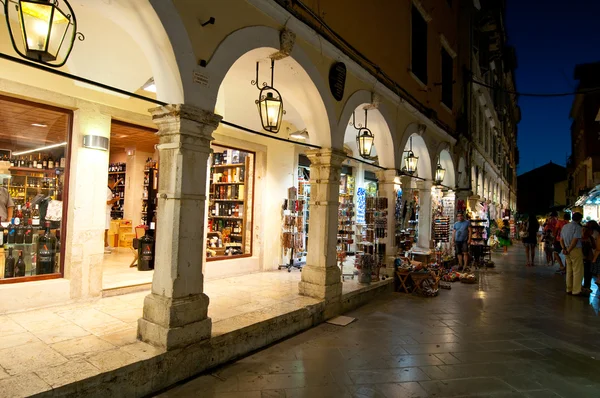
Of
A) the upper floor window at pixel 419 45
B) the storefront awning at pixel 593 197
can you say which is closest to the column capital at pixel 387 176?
the upper floor window at pixel 419 45

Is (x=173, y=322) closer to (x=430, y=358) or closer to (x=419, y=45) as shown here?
(x=430, y=358)

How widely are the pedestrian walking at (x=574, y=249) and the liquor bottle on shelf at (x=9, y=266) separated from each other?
34.6 feet

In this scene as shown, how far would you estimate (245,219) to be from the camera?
29.8 feet

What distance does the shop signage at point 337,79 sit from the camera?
6.71m

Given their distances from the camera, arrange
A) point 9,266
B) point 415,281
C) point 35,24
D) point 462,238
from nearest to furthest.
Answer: point 35,24
point 9,266
point 415,281
point 462,238

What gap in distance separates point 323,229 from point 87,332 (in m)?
3.79

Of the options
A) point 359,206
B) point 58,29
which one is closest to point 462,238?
point 359,206

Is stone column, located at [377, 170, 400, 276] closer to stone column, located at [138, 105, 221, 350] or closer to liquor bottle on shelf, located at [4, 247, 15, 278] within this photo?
stone column, located at [138, 105, 221, 350]

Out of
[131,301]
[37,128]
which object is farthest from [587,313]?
[37,128]

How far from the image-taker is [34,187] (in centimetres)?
566

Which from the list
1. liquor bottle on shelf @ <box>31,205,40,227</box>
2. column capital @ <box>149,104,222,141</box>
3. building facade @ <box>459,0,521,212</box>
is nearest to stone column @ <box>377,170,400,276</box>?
column capital @ <box>149,104,222,141</box>

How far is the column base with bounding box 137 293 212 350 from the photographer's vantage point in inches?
155

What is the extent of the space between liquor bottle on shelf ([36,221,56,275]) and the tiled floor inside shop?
0.64 metres

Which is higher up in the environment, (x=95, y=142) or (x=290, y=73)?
(x=290, y=73)
